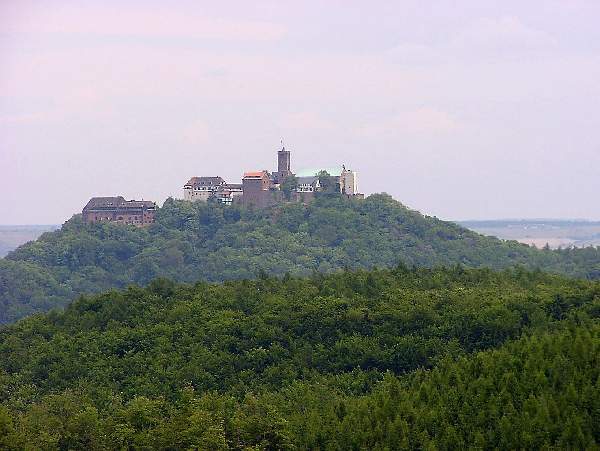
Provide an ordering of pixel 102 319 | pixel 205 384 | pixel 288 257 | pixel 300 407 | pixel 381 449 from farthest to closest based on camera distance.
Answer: pixel 288 257 → pixel 102 319 → pixel 205 384 → pixel 300 407 → pixel 381 449

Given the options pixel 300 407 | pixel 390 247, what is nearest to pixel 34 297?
pixel 390 247

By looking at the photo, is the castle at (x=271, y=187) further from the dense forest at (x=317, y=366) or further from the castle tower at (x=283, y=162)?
the dense forest at (x=317, y=366)

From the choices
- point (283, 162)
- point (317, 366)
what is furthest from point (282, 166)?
point (317, 366)

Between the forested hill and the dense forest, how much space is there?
212 ft

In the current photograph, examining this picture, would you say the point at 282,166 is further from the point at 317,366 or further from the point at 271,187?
the point at 317,366

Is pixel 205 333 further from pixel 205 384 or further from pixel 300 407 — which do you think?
pixel 300 407

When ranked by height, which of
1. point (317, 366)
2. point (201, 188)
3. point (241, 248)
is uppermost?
point (201, 188)

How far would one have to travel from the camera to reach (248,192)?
470 feet

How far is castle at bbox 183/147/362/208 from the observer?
470 ft

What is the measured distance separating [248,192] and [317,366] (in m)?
93.5

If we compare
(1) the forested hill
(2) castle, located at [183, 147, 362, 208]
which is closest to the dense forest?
(1) the forested hill

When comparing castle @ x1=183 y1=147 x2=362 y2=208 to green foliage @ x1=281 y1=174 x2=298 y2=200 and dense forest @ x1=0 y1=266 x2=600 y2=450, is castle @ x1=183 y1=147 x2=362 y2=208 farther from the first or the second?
dense forest @ x1=0 y1=266 x2=600 y2=450

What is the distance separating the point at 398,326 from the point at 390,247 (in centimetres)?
8507

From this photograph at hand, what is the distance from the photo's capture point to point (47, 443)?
123 feet
